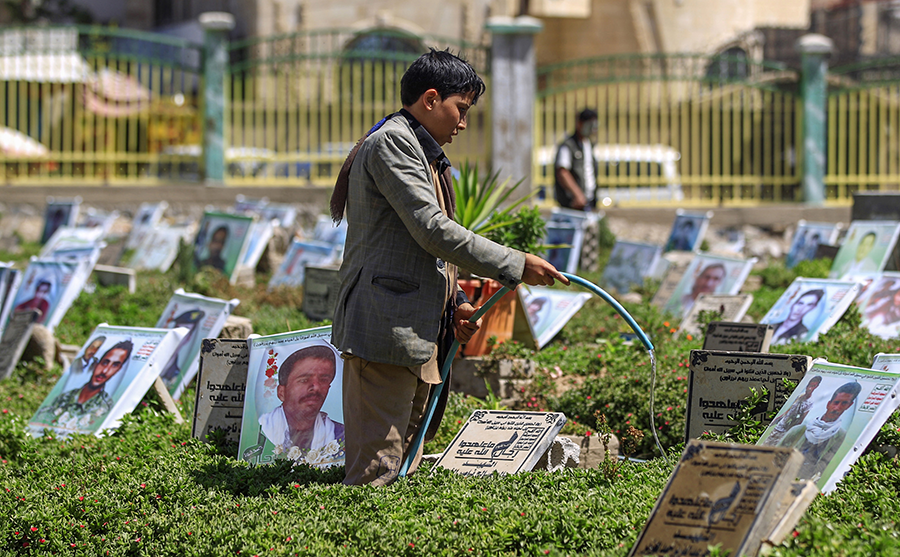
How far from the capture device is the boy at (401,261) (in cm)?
380

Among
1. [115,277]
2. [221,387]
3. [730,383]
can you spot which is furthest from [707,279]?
[115,277]

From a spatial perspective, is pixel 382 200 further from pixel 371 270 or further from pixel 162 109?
pixel 162 109

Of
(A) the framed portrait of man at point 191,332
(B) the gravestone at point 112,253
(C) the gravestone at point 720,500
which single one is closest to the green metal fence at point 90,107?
(B) the gravestone at point 112,253

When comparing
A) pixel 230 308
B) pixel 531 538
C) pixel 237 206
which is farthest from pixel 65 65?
pixel 531 538

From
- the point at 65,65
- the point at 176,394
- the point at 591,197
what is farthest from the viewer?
the point at 65,65

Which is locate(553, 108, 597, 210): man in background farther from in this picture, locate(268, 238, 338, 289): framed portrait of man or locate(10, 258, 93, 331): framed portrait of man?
locate(10, 258, 93, 331): framed portrait of man

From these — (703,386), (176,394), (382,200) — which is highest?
(382,200)

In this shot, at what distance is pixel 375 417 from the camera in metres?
4.04

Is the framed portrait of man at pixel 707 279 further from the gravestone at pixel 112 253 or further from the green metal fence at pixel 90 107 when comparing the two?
the green metal fence at pixel 90 107

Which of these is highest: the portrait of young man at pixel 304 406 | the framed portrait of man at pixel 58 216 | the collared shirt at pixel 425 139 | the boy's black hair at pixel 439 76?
the boy's black hair at pixel 439 76

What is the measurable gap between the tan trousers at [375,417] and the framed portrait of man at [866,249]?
5.38 metres

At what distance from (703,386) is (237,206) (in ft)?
32.5

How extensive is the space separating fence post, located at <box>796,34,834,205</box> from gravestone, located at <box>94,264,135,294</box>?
36.2 feet

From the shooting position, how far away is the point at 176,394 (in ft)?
19.1
